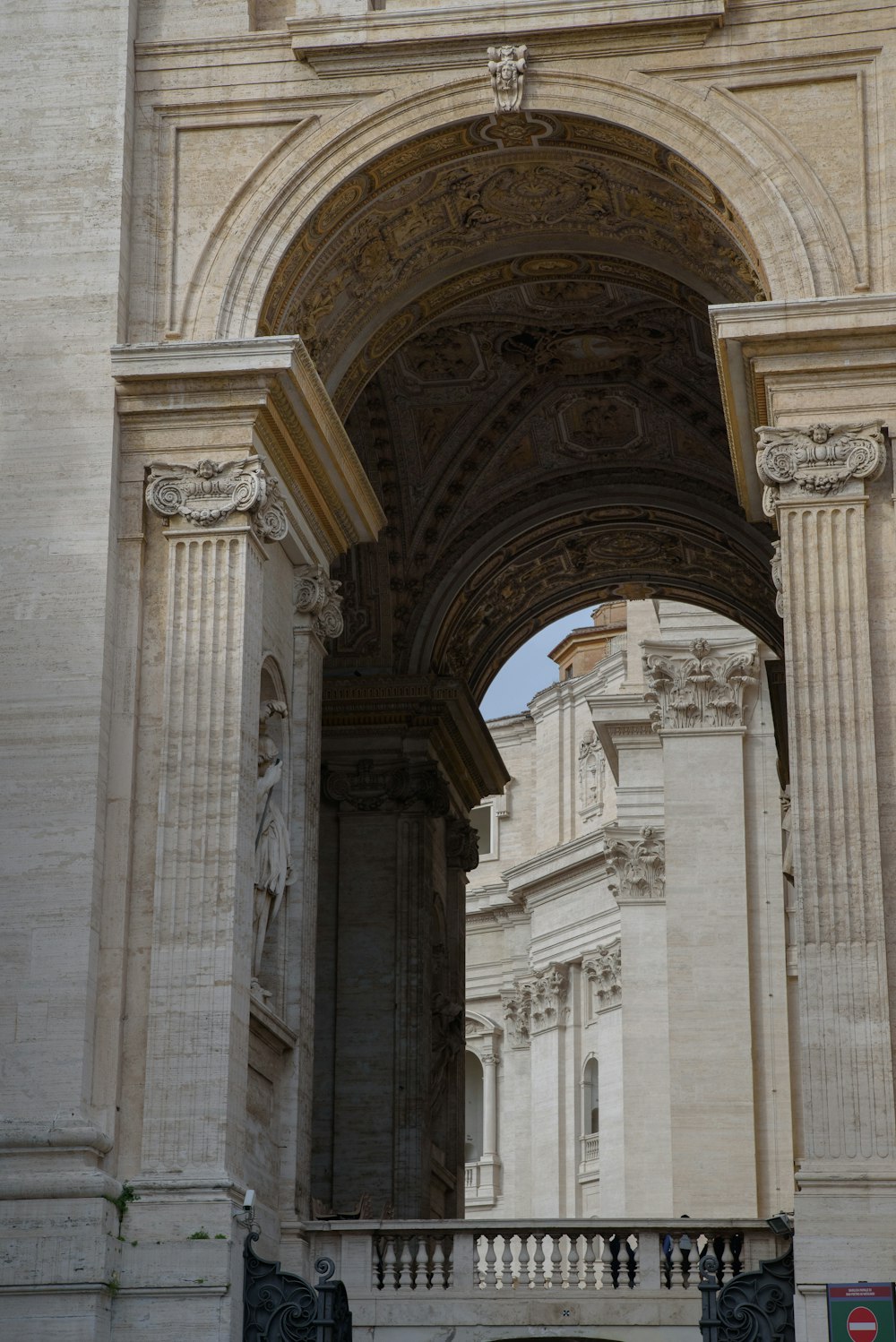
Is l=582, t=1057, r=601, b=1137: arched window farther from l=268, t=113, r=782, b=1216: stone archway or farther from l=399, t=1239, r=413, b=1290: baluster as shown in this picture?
l=399, t=1239, r=413, b=1290: baluster

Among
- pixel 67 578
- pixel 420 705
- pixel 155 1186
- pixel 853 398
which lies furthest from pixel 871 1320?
pixel 420 705

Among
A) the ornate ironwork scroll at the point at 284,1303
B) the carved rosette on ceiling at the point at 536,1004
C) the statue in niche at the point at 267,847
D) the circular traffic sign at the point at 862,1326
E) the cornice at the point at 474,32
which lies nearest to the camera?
the circular traffic sign at the point at 862,1326

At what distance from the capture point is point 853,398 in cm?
1845

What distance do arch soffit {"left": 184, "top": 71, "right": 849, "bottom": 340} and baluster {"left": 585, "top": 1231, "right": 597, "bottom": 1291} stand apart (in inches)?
303

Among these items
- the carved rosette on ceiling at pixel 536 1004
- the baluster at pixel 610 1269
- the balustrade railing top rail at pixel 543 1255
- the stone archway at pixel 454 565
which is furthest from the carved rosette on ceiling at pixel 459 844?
the carved rosette on ceiling at pixel 536 1004

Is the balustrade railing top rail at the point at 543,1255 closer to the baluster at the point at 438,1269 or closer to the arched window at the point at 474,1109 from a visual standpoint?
the baluster at the point at 438,1269

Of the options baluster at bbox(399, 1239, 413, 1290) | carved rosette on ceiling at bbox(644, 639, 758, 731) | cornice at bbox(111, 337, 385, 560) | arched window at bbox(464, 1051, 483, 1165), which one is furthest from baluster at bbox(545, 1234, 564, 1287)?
arched window at bbox(464, 1051, 483, 1165)

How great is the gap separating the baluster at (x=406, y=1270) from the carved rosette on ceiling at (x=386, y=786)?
9257 mm

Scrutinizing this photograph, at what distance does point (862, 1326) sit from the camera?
53.1ft

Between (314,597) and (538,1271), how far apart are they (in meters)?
6.16

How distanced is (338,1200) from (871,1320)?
1073 cm

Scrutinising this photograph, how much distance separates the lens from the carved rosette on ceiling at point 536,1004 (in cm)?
5053

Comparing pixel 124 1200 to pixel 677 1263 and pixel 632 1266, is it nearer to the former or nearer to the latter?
pixel 632 1266

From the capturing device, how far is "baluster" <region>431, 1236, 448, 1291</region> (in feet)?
61.9
